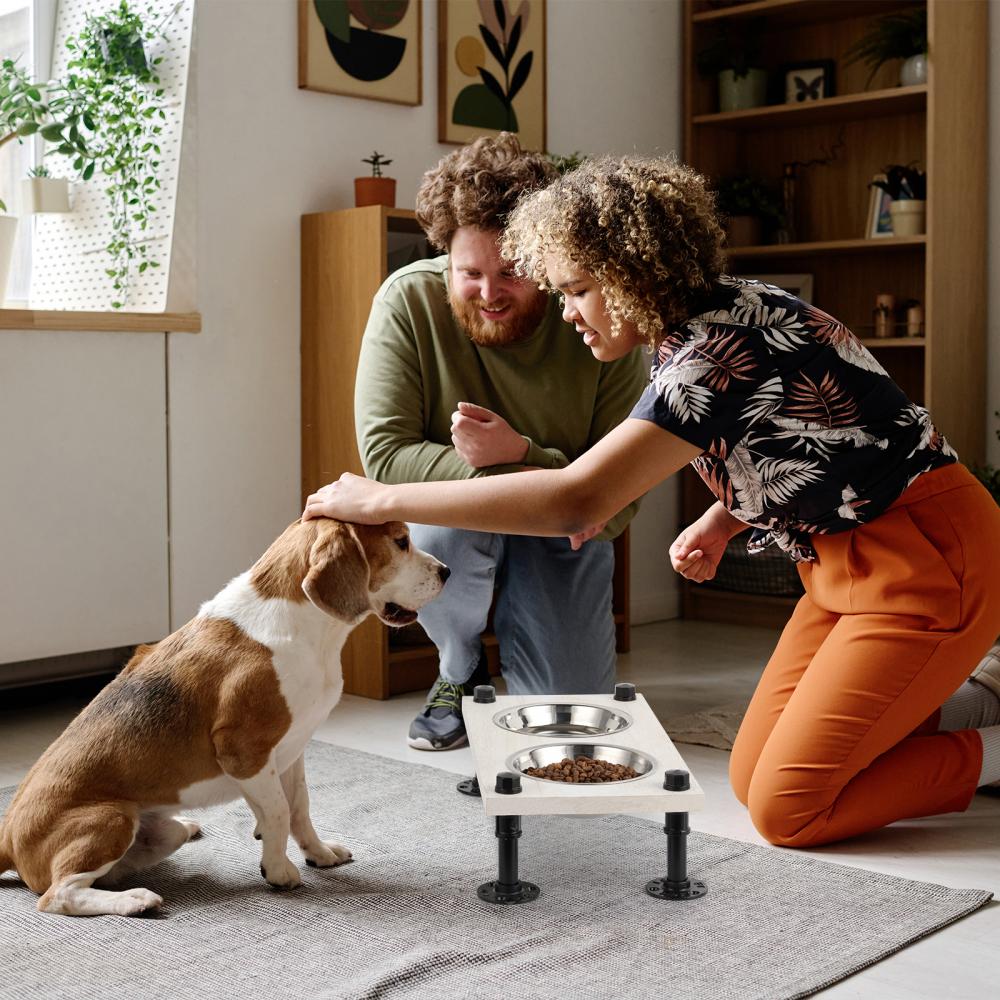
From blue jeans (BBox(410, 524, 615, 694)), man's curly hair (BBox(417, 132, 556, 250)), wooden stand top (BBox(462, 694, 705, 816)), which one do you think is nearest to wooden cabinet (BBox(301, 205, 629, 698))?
blue jeans (BBox(410, 524, 615, 694))

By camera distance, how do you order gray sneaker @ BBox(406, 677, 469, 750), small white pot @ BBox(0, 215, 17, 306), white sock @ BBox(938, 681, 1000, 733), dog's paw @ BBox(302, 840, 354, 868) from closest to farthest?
dog's paw @ BBox(302, 840, 354, 868), white sock @ BBox(938, 681, 1000, 733), gray sneaker @ BBox(406, 677, 469, 750), small white pot @ BBox(0, 215, 17, 306)

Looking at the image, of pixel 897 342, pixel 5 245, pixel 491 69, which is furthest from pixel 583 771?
pixel 491 69

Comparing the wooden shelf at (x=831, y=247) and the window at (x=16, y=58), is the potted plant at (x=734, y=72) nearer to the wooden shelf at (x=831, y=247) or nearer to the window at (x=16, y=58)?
the wooden shelf at (x=831, y=247)

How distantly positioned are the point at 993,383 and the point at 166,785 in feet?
10.2

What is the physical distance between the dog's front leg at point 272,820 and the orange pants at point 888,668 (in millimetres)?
757

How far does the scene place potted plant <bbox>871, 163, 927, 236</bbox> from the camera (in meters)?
4.00

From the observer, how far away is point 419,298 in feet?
8.70

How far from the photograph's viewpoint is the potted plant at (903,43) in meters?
3.95

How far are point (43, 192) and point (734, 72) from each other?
89.7 inches

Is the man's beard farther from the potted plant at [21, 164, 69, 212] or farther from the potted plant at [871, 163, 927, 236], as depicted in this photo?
the potted plant at [871, 163, 927, 236]

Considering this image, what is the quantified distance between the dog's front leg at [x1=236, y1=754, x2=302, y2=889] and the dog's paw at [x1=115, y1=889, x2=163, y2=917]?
164 mm

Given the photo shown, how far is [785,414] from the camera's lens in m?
1.95

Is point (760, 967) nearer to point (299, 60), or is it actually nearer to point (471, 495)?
point (471, 495)

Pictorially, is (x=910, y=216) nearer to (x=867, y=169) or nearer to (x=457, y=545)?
(x=867, y=169)
